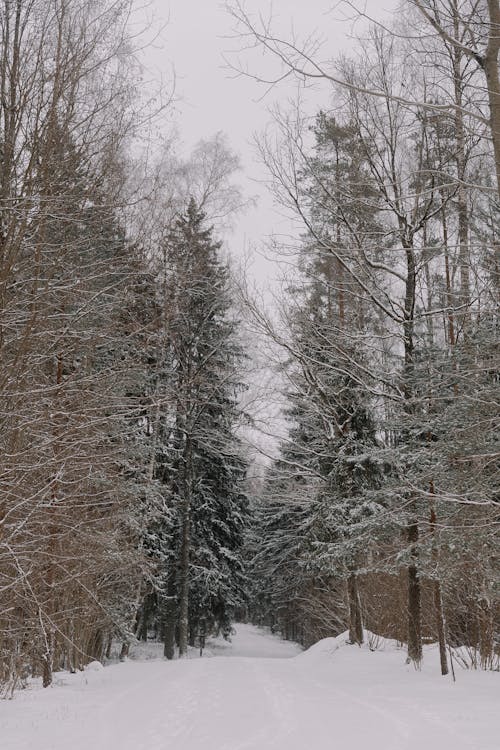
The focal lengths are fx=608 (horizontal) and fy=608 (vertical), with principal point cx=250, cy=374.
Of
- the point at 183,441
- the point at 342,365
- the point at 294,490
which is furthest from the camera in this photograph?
the point at 183,441

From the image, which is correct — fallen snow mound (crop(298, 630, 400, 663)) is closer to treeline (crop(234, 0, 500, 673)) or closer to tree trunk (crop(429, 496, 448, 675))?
treeline (crop(234, 0, 500, 673))

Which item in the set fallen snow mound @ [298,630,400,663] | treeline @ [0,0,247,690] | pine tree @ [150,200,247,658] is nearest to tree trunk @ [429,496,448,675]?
fallen snow mound @ [298,630,400,663]

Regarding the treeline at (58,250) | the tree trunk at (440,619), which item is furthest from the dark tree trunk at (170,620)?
the treeline at (58,250)

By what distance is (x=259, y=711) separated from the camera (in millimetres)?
6117

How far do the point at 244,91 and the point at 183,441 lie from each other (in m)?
15.5

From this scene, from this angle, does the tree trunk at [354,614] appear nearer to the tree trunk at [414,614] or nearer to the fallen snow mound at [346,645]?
the fallen snow mound at [346,645]

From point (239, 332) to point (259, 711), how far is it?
55.8 ft

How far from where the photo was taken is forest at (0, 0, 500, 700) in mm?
4758

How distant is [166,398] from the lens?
17.8 feet

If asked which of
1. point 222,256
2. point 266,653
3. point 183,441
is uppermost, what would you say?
point 222,256

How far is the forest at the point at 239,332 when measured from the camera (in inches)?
187

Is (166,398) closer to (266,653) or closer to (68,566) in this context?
(68,566)

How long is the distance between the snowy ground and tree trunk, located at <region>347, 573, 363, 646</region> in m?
3.18

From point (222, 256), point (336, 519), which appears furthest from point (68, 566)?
point (222, 256)
